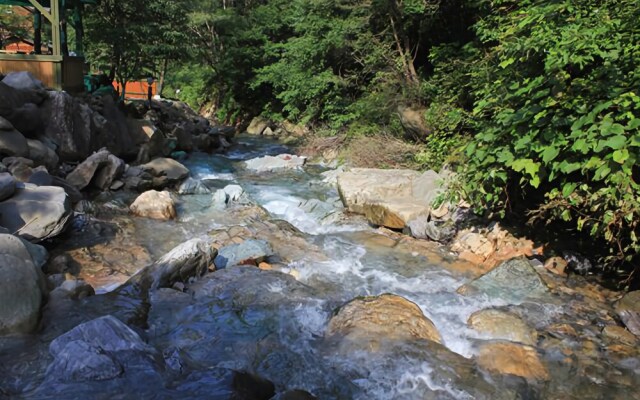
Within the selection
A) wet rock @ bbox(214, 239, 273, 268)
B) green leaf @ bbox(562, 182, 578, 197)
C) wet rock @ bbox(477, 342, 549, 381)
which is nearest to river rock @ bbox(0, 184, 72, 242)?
wet rock @ bbox(214, 239, 273, 268)

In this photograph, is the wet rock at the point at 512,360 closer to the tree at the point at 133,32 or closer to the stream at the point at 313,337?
the stream at the point at 313,337

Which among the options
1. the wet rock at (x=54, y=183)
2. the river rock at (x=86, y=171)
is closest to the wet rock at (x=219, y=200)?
the river rock at (x=86, y=171)

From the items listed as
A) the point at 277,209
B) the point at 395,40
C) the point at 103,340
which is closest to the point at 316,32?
the point at 395,40

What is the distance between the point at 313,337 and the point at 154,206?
4944 millimetres

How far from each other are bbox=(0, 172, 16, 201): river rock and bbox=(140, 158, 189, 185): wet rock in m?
3.98

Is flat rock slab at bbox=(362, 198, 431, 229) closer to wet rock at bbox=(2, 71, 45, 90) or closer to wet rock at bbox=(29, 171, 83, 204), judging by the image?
wet rock at bbox=(29, 171, 83, 204)

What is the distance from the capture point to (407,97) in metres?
12.3

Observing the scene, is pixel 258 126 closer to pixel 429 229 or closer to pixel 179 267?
pixel 429 229

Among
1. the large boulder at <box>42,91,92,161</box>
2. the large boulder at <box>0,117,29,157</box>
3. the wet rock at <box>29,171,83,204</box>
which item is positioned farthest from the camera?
the large boulder at <box>42,91,92,161</box>

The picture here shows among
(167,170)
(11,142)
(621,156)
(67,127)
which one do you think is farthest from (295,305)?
(67,127)

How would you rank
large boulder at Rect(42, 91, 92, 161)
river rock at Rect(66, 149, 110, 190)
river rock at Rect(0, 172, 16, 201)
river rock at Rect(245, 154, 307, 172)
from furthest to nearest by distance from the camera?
river rock at Rect(245, 154, 307, 172)
large boulder at Rect(42, 91, 92, 161)
river rock at Rect(66, 149, 110, 190)
river rock at Rect(0, 172, 16, 201)

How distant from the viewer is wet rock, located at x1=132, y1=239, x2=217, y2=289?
224 inches

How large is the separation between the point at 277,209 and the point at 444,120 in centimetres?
400

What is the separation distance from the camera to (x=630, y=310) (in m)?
5.13
